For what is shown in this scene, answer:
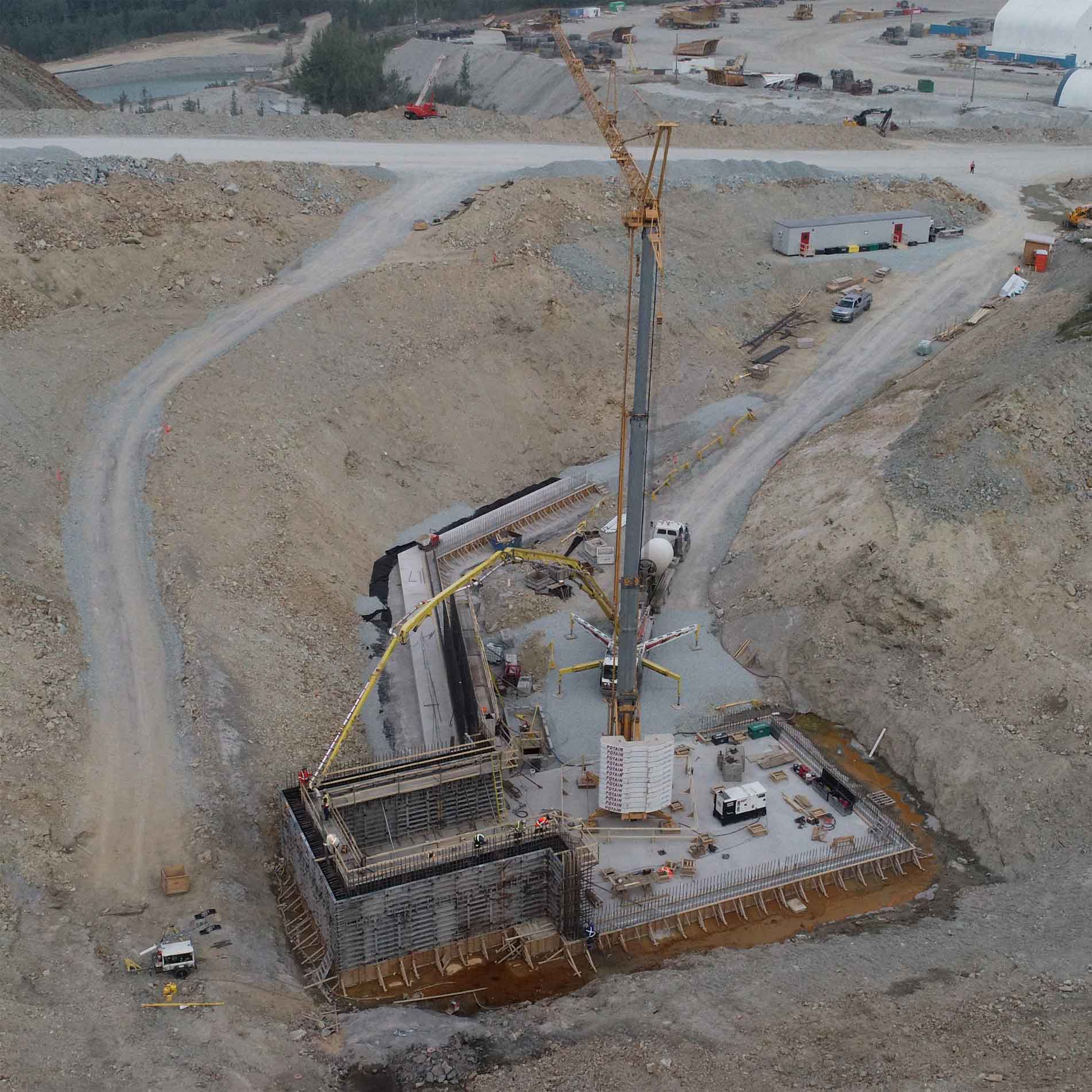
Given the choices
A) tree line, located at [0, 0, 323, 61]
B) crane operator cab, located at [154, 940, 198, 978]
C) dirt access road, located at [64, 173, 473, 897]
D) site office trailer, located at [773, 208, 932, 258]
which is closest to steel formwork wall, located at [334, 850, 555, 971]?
crane operator cab, located at [154, 940, 198, 978]

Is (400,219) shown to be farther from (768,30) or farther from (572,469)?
(768,30)

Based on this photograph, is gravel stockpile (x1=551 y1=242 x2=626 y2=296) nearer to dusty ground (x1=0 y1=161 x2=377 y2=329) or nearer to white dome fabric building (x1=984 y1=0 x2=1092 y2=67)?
dusty ground (x1=0 y1=161 x2=377 y2=329)

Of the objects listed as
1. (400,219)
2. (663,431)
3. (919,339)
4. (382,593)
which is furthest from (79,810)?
(919,339)

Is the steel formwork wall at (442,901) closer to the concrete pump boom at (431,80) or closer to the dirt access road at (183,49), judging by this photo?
the concrete pump boom at (431,80)

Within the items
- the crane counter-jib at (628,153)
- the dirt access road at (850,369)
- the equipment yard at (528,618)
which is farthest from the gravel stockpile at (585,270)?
the crane counter-jib at (628,153)

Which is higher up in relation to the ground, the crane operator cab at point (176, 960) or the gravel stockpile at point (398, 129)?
the gravel stockpile at point (398, 129)
